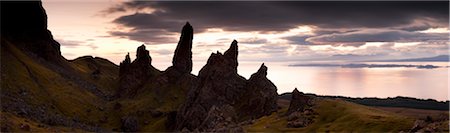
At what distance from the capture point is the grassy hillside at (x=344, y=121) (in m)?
127

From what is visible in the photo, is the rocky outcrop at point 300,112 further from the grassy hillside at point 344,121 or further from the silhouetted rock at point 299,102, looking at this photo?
the grassy hillside at point 344,121

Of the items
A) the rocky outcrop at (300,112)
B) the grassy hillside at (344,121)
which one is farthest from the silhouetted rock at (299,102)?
the grassy hillside at (344,121)

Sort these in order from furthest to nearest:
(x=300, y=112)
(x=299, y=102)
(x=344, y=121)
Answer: (x=299, y=102) → (x=300, y=112) → (x=344, y=121)

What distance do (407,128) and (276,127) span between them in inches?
2004

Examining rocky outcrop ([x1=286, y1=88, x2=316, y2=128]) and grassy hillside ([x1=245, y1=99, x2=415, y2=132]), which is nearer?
grassy hillside ([x1=245, y1=99, x2=415, y2=132])

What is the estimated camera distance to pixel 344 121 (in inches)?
5787

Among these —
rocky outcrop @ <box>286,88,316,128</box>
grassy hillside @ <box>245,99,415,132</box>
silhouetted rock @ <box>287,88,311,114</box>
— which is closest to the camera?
grassy hillside @ <box>245,99,415,132</box>

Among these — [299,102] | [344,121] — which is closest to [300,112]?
[299,102]

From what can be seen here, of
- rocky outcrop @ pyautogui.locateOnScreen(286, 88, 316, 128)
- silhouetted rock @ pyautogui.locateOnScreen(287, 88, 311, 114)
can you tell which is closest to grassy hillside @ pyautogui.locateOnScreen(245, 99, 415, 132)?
rocky outcrop @ pyautogui.locateOnScreen(286, 88, 316, 128)

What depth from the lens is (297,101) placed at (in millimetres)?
185250

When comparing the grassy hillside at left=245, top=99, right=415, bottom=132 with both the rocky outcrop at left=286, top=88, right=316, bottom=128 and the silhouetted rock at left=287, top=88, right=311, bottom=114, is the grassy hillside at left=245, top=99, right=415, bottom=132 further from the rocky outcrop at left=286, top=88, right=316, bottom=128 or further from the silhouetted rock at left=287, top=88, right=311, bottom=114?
the silhouetted rock at left=287, top=88, right=311, bottom=114

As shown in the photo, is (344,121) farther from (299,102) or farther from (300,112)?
(299,102)

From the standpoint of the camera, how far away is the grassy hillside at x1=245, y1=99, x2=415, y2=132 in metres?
127

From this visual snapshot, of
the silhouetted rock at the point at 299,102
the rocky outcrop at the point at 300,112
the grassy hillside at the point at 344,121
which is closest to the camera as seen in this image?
the grassy hillside at the point at 344,121
